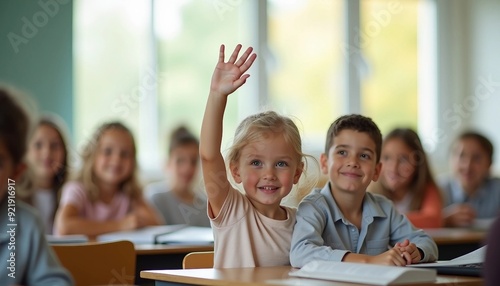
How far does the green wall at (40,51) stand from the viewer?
472cm

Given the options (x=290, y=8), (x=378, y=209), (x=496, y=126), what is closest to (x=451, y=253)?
(x=378, y=209)

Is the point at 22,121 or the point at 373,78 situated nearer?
the point at 22,121

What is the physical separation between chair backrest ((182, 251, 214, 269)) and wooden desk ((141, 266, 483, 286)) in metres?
0.36

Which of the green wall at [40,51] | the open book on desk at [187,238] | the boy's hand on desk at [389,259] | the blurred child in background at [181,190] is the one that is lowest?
the boy's hand on desk at [389,259]

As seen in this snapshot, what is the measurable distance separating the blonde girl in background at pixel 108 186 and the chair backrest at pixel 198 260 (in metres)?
1.44

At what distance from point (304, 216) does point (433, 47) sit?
462 centimetres

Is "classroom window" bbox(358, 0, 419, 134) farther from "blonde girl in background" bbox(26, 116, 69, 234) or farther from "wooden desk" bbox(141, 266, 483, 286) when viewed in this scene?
"wooden desk" bbox(141, 266, 483, 286)

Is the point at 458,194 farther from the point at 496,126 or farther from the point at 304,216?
the point at 304,216

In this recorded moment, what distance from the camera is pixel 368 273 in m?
2.03

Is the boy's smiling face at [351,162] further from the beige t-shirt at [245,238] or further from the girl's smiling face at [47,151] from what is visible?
the girl's smiling face at [47,151]

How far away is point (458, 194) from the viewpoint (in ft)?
17.9

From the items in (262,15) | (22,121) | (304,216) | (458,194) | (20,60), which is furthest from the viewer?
(262,15)

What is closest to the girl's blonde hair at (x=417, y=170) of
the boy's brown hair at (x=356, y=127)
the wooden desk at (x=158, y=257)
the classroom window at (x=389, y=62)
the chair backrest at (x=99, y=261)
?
the wooden desk at (x=158, y=257)

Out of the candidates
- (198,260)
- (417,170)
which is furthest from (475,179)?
(198,260)
